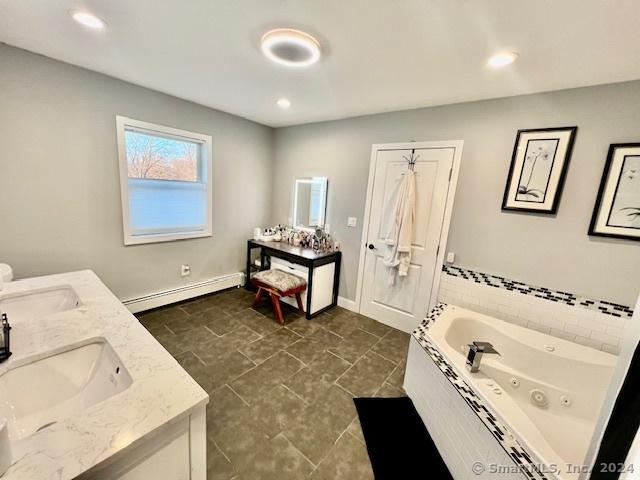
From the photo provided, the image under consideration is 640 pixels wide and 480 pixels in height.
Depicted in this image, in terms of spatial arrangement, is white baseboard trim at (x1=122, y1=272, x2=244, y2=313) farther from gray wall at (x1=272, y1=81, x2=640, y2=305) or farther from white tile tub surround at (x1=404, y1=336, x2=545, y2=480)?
white tile tub surround at (x1=404, y1=336, x2=545, y2=480)

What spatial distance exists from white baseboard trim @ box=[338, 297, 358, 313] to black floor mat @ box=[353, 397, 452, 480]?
1.39 metres

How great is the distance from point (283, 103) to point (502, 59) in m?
1.93

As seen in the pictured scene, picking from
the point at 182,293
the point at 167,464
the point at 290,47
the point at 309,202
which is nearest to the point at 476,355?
the point at 167,464

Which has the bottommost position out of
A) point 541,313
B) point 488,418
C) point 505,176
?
point 488,418

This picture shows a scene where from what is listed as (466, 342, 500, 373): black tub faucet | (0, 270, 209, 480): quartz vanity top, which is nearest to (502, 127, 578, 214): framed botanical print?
(466, 342, 500, 373): black tub faucet

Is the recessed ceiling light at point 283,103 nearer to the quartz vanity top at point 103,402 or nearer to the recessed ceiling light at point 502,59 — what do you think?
the recessed ceiling light at point 502,59

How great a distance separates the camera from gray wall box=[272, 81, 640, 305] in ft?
5.98

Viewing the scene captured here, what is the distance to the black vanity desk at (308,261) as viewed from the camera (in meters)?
2.96

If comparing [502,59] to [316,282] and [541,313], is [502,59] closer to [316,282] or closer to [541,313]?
[541,313]

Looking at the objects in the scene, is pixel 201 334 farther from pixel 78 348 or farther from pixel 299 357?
pixel 78 348

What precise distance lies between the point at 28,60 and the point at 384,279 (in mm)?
3676

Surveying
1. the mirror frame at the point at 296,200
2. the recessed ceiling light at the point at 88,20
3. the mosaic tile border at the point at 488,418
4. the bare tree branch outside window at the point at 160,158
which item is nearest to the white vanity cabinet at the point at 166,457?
the mosaic tile border at the point at 488,418

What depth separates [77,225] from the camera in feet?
7.61

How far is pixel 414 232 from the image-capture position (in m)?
2.75
